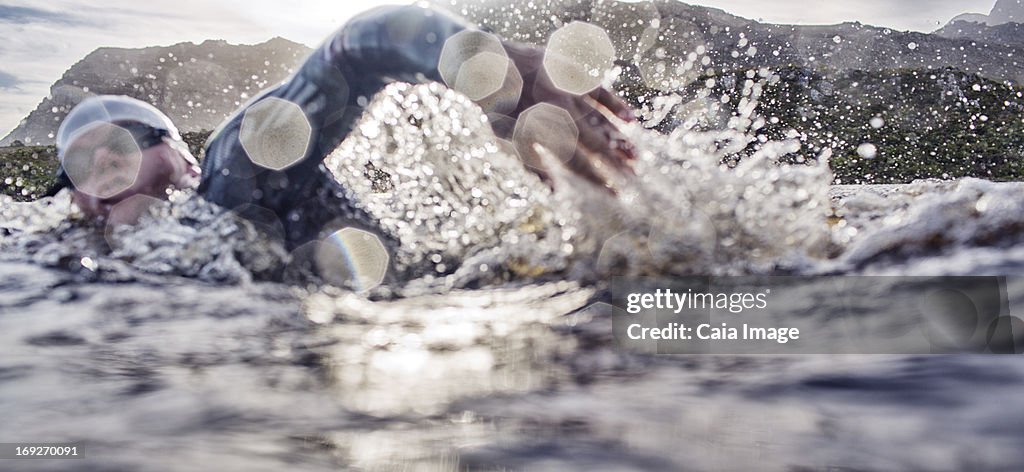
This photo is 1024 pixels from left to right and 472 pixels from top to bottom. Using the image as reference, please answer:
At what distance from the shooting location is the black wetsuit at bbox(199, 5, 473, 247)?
299 cm

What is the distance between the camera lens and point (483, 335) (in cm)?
226

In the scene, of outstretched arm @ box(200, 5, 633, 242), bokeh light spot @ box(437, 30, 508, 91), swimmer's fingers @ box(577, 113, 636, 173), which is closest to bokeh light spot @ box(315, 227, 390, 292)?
outstretched arm @ box(200, 5, 633, 242)

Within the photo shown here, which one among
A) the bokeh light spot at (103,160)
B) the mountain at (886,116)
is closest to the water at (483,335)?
the bokeh light spot at (103,160)

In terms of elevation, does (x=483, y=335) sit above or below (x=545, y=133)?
below

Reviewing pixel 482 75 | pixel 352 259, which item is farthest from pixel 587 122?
pixel 352 259

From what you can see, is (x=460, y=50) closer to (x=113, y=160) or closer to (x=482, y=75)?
(x=482, y=75)

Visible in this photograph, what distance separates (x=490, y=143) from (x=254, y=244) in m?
1.54

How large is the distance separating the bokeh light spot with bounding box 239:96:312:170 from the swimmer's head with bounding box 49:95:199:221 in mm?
717

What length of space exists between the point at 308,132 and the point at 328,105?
0.56ft

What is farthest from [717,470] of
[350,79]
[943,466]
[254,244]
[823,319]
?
[254,244]

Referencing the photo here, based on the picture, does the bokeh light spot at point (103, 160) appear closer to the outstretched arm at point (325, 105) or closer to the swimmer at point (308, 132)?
the swimmer at point (308, 132)

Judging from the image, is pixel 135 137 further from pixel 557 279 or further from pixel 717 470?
pixel 717 470

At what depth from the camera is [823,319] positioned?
6.36 feet

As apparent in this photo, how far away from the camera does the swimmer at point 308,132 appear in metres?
2.41
